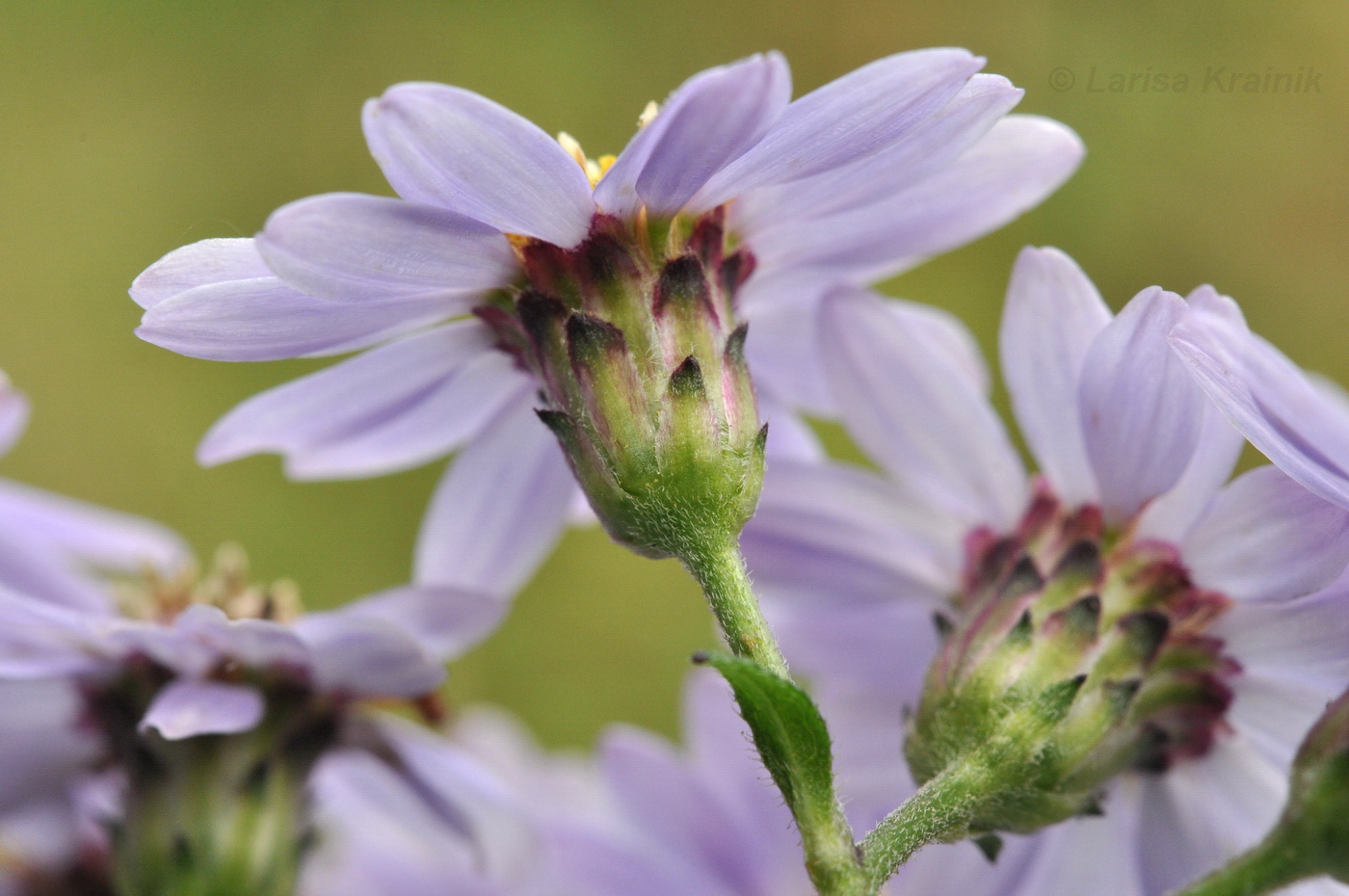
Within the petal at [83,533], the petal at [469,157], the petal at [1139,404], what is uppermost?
the petal at [469,157]

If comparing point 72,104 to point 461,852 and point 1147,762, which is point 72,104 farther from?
point 1147,762

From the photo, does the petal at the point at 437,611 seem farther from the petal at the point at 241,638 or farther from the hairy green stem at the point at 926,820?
the hairy green stem at the point at 926,820

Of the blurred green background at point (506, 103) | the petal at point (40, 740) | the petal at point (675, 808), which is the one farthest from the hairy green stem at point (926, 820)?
the blurred green background at point (506, 103)

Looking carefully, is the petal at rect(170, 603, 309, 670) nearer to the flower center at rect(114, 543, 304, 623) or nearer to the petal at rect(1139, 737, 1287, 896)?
the flower center at rect(114, 543, 304, 623)

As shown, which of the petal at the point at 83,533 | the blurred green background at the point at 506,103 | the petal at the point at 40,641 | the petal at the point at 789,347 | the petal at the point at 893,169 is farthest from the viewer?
the blurred green background at the point at 506,103

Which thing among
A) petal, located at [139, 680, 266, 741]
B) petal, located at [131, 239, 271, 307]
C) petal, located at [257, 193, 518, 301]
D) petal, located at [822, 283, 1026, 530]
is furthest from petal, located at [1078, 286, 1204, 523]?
petal, located at [139, 680, 266, 741]

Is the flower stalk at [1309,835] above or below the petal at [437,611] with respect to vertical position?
above

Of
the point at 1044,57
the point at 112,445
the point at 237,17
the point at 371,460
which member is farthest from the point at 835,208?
the point at 237,17

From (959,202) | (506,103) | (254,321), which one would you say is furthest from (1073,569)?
(506,103)
